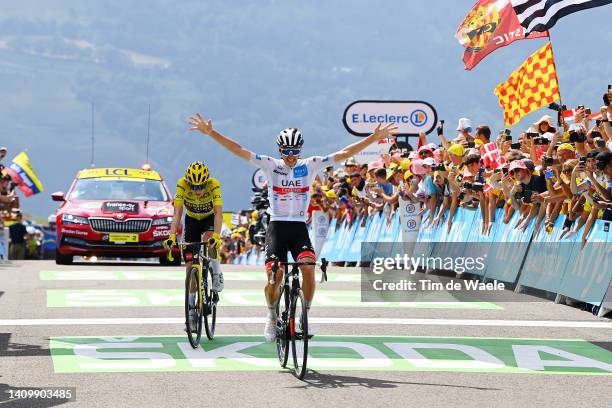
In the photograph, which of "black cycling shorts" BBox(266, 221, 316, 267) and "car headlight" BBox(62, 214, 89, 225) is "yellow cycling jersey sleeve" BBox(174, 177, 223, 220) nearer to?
"black cycling shorts" BBox(266, 221, 316, 267)

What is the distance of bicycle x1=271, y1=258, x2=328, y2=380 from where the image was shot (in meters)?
9.70

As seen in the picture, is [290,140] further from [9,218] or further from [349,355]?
[9,218]

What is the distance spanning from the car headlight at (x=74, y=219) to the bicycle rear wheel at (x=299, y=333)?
15.0m

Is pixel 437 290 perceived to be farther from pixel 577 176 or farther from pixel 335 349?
pixel 335 349

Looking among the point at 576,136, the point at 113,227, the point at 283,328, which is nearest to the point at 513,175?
the point at 576,136

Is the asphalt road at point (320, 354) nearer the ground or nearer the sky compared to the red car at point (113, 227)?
nearer the ground

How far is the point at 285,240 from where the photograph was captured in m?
10.9

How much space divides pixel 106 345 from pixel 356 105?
3414 cm

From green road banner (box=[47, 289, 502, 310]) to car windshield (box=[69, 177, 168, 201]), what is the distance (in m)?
7.18

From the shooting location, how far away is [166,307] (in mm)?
15812

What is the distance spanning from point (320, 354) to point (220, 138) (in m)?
2.18

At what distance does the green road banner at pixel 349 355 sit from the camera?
1038 cm

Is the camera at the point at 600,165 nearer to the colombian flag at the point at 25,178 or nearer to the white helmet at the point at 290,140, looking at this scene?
the white helmet at the point at 290,140

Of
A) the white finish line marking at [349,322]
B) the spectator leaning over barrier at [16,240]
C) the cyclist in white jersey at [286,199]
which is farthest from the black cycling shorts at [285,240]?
the spectator leaning over barrier at [16,240]
